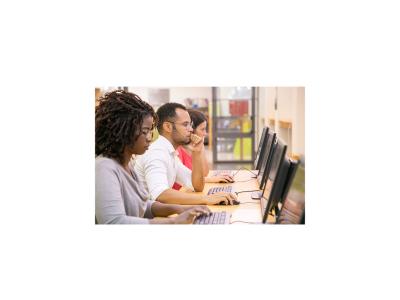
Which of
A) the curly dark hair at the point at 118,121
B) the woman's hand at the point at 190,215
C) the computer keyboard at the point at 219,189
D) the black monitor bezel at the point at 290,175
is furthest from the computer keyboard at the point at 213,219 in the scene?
the curly dark hair at the point at 118,121

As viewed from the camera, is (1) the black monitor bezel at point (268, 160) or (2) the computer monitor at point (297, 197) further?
(1) the black monitor bezel at point (268, 160)

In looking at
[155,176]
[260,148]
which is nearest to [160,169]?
[155,176]

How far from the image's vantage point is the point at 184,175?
9.98 ft

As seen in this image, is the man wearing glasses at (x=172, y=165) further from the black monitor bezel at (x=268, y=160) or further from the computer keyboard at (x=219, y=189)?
the black monitor bezel at (x=268, y=160)

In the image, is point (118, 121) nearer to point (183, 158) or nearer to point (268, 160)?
point (183, 158)

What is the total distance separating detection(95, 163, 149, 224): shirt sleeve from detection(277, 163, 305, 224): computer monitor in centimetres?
71

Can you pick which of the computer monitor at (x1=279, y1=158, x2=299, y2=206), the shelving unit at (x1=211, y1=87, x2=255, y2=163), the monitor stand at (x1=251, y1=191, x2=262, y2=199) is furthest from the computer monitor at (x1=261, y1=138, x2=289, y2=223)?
the shelving unit at (x1=211, y1=87, x2=255, y2=163)

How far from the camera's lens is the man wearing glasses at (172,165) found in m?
2.93

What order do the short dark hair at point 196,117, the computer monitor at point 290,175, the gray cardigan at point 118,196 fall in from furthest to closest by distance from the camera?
1. the short dark hair at point 196,117
2. the gray cardigan at point 118,196
3. the computer monitor at point 290,175

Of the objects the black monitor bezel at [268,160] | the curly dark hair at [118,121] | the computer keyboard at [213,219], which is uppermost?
the curly dark hair at [118,121]

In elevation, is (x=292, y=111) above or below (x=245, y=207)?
above

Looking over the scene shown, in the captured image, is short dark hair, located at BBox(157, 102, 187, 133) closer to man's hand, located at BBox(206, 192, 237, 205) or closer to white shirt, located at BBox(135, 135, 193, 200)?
white shirt, located at BBox(135, 135, 193, 200)

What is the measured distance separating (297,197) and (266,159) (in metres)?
0.33

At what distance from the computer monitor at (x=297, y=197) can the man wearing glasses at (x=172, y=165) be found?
1.11 feet
